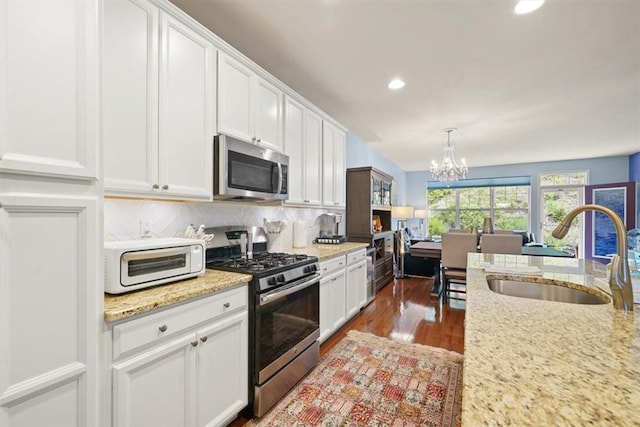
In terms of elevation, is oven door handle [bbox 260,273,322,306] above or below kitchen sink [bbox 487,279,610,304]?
below

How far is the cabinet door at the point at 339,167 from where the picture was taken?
11.8 ft

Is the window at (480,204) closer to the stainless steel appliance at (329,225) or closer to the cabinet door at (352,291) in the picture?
the stainless steel appliance at (329,225)

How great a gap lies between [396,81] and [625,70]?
2081mm

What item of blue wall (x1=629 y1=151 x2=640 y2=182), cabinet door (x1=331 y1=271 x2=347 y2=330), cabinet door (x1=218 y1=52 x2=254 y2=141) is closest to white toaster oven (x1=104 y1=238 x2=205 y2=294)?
cabinet door (x1=218 y1=52 x2=254 y2=141)

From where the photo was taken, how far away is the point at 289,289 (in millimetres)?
1980

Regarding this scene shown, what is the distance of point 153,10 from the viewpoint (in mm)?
1553

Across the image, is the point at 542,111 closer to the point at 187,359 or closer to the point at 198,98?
the point at 198,98

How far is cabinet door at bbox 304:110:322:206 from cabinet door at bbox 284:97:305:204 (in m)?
0.07

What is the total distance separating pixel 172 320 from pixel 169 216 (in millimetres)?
874

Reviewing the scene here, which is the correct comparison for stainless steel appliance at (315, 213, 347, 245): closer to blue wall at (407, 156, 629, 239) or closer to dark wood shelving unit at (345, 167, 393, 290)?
dark wood shelving unit at (345, 167, 393, 290)

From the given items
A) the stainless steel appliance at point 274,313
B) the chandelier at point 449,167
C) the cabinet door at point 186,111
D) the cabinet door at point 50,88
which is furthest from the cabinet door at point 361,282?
the cabinet door at point 50,88

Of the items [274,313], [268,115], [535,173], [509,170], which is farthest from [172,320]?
[535,173]

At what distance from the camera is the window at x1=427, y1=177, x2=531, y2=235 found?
24.9 feet

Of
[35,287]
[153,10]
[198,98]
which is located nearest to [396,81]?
[198,98]
